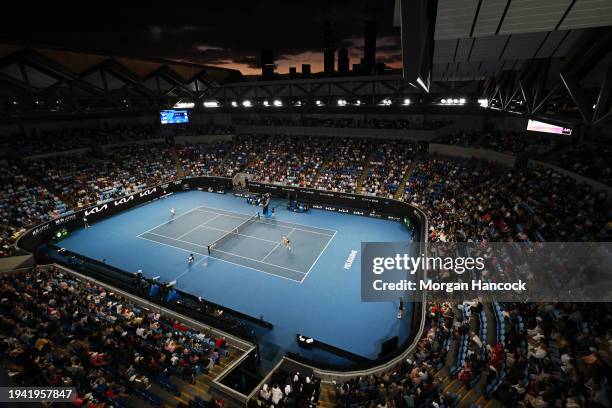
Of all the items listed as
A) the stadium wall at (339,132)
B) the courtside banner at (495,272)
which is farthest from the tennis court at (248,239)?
the stadium wall at (339,132)

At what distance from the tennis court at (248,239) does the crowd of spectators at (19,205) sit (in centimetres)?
857

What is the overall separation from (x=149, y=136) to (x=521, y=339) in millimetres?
48558

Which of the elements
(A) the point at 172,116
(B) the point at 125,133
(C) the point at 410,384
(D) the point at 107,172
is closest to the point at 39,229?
(D) the point at 107,172

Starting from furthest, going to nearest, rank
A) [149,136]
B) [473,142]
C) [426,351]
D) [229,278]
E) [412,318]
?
[149,136] < [473,142] < [229,278] < [412,318] < [426,351]

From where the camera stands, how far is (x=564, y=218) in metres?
15.9

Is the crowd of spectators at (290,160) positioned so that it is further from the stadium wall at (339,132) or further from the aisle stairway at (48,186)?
the aisle stairway at (48,186)

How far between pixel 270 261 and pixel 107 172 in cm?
2590

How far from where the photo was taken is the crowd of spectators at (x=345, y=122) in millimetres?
37559

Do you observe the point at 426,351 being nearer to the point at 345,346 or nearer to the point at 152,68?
the point at 345,346

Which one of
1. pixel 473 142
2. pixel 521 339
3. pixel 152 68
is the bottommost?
pixel 521 339

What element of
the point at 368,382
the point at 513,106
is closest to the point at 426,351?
the point at 368,382

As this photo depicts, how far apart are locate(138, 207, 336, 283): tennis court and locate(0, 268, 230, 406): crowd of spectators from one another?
23.9 feet

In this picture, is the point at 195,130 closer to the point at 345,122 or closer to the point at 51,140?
the point at 51,140

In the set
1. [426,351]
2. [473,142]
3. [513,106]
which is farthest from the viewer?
[473,142]
